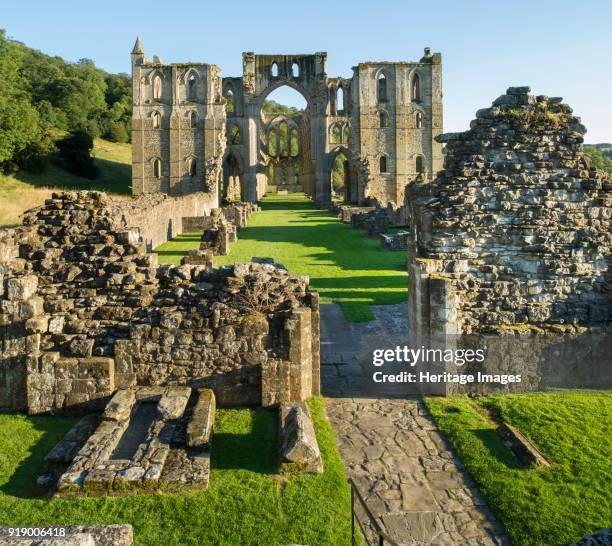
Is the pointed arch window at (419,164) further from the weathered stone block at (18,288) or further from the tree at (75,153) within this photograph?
the weathered stone block at (18,288)

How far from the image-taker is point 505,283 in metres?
9.25

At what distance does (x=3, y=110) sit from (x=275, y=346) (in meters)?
41.6

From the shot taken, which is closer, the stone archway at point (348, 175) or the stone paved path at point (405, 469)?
the stone paved path at point (405, 469)

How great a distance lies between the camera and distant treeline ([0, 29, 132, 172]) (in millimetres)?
→ 43719

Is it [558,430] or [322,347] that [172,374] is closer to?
[322,347]

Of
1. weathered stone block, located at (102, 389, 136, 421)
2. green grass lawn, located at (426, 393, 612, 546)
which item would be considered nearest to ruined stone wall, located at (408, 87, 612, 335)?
green grass lawn, located at (426, 393, 612, 546)

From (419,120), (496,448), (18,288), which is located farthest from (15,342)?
(419,120)

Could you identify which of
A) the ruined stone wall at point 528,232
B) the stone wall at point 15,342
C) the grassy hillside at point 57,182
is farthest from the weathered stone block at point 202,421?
the grassy hillside at point 57,182

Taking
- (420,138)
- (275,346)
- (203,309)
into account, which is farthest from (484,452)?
(420,138)

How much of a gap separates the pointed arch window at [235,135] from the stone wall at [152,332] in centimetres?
5057

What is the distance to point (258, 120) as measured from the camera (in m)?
56.3

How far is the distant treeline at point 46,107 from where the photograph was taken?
143ft

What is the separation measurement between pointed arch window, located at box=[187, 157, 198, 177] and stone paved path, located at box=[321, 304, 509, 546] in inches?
1841

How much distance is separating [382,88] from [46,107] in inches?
1456
